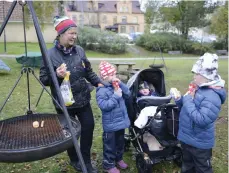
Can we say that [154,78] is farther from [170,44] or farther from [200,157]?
[170,44]

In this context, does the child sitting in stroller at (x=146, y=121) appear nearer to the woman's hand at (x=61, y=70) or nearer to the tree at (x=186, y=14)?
the woman's hand at (x=61, y=70)

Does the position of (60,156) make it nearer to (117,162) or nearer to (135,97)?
(117,162)

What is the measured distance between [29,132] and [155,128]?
→ 1.24 m

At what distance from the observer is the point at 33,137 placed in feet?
7.89

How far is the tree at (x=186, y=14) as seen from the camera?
74.6 feet

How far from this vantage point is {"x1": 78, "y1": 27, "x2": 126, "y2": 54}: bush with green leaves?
62.0 feet

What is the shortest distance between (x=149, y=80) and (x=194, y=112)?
1.28 metres

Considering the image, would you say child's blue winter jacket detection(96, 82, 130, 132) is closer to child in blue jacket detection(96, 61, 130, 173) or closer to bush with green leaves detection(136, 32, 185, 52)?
child in blue jacket detection(96, 61, 130, 173)

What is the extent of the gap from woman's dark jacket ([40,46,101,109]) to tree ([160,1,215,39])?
2105cm

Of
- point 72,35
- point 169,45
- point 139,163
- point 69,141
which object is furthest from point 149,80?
point 169,45

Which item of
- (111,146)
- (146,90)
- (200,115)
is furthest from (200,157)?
(146,90)

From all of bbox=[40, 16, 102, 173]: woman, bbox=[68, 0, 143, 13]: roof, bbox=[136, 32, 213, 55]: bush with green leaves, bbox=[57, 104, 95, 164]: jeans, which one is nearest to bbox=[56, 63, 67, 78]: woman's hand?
bbox=[40, 16, 102, 173]: woman

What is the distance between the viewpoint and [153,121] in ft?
9.29

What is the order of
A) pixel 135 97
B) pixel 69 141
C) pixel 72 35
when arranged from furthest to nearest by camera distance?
pixel 135 97, pixel 72 35, pixel 69 141
